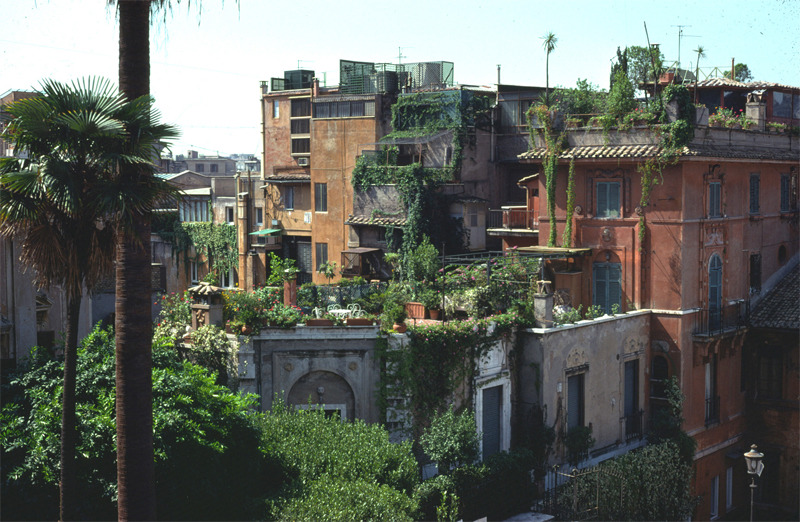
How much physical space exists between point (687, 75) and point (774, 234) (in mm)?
8519

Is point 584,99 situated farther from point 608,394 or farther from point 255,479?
point 255,479

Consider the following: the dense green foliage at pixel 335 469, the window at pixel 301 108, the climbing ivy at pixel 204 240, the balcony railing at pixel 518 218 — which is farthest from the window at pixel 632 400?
the climbing ivy at pixel 204 240

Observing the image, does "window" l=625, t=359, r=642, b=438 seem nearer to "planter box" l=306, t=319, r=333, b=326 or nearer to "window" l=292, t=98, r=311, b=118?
"planter box" l=306, t=319, r=333, b=326

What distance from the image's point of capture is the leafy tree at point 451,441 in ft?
69.0

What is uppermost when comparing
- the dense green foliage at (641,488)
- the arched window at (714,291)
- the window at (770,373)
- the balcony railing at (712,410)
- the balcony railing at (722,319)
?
the arched window at (714,291)

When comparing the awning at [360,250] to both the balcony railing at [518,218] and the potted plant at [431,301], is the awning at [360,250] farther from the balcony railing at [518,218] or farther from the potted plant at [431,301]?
the potted plant at [431,301]

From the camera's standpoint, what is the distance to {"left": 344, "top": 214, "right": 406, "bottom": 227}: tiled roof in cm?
3888

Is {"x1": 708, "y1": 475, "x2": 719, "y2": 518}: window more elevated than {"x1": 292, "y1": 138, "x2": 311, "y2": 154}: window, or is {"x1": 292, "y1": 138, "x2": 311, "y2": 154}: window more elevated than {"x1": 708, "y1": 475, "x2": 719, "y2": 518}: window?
{"x1": 292, "y1": 138, "x2": 311, "y2": 154}: window

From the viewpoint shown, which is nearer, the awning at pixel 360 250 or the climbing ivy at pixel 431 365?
the climbing ivy at pixel 431 365

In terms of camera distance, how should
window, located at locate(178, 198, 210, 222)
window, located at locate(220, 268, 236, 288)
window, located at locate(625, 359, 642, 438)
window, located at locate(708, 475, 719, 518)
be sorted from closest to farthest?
window, located at locate(625, 359, 642, 438) < window, located at locate(708, 475, 719, 518) < window, located at locate(220, 268, 236, 288) < window, located at locate(178, 198, 210, 222)

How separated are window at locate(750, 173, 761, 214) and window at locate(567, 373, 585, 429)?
10.6m

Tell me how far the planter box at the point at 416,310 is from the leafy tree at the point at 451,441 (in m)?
3.53

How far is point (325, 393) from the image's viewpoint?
21.8 meters

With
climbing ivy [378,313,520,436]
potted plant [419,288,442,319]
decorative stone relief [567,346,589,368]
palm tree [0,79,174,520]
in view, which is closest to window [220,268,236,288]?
potted plant [419,288,442,319]
